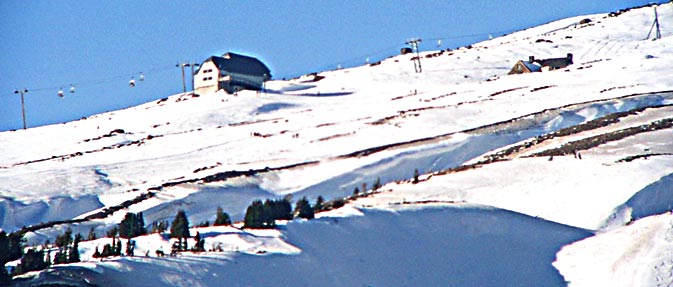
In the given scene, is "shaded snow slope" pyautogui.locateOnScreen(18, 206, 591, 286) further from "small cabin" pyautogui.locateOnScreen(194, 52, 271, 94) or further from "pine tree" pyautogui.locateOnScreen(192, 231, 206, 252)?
"small cabin" pyautogui.locateOnScreen(194, 52, 271, 94)

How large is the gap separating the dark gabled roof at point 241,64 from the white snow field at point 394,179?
809 centimetres

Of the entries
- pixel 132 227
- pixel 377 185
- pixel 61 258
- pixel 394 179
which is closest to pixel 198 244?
pixel 61 258

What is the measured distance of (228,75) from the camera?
9212 cm

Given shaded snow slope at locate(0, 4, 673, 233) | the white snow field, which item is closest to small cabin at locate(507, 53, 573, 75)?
shaded snow slope at locate(0, 4, 673, 233)

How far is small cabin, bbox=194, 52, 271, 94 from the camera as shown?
91.8 m

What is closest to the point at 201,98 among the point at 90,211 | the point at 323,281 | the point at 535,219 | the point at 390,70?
the point at 390,70

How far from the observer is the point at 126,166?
52.6m

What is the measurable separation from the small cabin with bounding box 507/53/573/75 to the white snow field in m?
2.17

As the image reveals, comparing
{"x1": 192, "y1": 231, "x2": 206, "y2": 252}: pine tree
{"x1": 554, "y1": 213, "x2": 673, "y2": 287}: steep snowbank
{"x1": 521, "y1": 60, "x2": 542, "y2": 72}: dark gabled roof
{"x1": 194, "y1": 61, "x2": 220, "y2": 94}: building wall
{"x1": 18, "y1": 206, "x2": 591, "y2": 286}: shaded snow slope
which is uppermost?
{"x1": 194, "y1": 61, "x2": 220, "y2": 94}: building wall

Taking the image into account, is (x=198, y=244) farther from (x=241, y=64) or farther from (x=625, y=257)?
(x=241, y=64)

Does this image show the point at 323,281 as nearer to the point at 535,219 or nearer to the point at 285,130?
the point at 535,219

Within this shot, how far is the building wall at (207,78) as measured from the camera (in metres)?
91.9

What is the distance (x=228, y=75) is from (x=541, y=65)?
24.9m

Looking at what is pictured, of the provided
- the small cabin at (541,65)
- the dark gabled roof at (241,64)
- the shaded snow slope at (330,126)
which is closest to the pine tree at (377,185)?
the shaded snow slope at (330,126)
